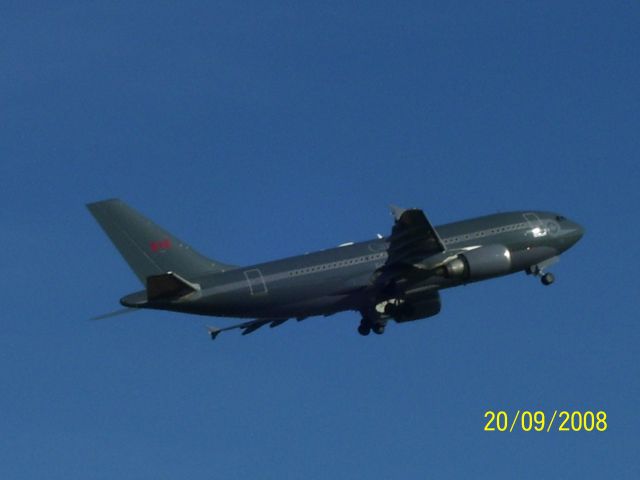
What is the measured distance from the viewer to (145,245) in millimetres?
63125

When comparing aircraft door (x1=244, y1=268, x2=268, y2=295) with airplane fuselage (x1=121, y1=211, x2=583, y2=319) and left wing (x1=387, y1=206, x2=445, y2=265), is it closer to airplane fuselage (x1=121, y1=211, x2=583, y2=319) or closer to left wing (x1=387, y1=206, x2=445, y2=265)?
airplane fuselage (x1=121, y1=211, x2=583, y2=319)

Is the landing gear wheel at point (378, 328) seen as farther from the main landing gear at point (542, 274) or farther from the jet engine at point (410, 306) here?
the main landing gear at point (542, 274)

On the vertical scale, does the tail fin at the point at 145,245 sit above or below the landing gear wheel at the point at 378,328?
above

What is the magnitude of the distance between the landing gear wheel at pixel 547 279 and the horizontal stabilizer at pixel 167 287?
22042mm

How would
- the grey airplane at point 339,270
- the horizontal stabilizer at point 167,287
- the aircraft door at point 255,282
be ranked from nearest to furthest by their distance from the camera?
the horizontal stabilizer at point 167,287
the grey airplane at point 339,270
the aircraft door at point 255,282

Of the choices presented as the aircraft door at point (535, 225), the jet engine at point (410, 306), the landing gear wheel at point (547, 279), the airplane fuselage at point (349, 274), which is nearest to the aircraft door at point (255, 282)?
the airplane fuselage at point (349, 274)

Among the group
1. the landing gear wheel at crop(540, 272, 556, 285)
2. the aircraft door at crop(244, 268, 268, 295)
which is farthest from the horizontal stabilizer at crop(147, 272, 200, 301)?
the landing gear wheel at crop(540, 272, 556, 285)

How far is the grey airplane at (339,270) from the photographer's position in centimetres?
6175

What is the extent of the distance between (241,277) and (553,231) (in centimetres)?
1986

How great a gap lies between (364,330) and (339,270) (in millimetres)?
6315

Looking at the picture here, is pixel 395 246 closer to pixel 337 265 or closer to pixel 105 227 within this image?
pixel 337 265

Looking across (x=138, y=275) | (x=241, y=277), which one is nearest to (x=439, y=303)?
(x=241, y=277)

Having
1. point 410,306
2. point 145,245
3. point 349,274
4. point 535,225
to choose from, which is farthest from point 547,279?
point 145,245

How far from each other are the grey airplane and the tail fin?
50 mm
